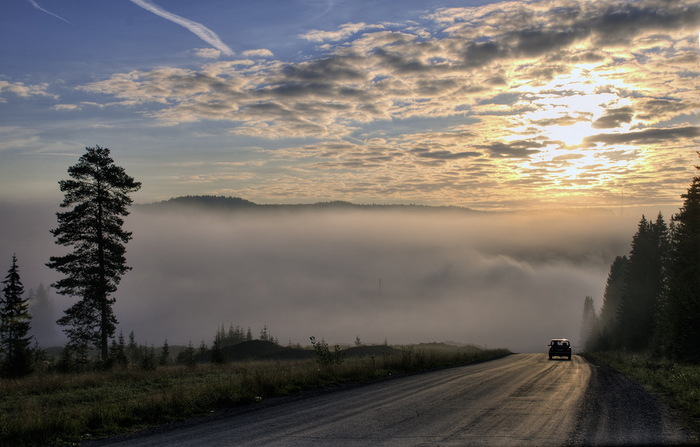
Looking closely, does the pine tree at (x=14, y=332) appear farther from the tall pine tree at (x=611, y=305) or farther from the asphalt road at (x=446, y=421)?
the tall pine tree at (x=611, y=305)

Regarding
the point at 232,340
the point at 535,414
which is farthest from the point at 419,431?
the point at 232,340

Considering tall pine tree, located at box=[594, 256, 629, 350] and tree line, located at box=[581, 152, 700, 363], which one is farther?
tall pine tree, located at box=[594, 256, 629, 350]

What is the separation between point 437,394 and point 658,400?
22.1 feet

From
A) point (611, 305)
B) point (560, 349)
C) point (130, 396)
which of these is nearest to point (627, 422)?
point (130, 396)

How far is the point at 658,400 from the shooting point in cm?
1409

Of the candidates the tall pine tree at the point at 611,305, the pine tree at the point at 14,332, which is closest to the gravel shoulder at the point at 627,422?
the pine tree at the point at 14,332

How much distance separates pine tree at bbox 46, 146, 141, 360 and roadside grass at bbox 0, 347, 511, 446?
428 inches

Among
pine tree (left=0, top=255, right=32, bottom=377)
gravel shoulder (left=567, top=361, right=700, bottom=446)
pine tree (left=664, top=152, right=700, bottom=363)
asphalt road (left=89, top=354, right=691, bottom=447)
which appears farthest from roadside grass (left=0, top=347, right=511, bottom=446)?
pine tree (left=664, top=152, right=700, bottom=363)

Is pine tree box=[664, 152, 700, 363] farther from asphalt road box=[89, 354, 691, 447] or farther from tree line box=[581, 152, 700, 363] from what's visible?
asphalt road box=[89, 354, 691, 447]

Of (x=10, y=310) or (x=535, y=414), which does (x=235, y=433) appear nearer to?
(x=535, y=414)

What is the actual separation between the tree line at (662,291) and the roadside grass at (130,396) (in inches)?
838

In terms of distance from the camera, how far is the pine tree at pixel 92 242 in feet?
107

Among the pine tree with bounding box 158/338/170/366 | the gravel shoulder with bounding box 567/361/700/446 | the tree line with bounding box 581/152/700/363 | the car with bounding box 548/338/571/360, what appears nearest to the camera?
the gravel shoulder with bounding box 567/361/700/446

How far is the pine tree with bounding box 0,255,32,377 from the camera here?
32188mm
